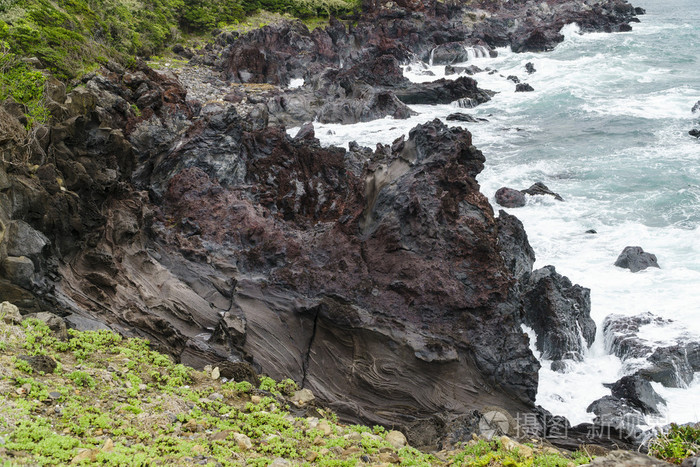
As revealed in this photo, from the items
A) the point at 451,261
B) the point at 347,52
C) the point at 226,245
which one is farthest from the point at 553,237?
the point at 347,52

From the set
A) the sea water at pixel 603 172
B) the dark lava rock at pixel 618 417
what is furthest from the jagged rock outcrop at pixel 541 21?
the dark lava rock at pixel 618 417

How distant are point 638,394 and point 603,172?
15545 mm

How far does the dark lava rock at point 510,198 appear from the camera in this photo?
22.1 meters

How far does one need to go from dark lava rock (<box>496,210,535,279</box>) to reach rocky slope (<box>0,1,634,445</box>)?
75 mm

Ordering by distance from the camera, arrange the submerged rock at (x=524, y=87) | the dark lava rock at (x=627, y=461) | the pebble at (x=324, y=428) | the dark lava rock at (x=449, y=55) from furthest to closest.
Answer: the dark lava rock at (x=449, y=55), the submerged rock at (x=524, y=87), the pebble at (x=324, y=428), the dark lava rock at (x=627, y=461)

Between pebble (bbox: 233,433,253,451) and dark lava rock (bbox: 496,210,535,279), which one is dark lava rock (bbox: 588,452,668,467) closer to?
pebble (bbox: 233,433,253,451)

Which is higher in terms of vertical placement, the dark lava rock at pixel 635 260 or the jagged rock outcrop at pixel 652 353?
the dark lava rock at pixel 635 260

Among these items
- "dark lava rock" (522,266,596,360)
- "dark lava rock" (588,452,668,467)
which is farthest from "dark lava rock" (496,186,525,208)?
"dark lava rock" (588,452,668,467)

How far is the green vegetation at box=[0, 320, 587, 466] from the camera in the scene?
6.17 metres

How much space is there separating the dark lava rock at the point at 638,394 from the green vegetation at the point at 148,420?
17.1 ft

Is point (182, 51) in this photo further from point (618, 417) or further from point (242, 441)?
point (242, 441)

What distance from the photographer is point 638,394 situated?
12.2 metres

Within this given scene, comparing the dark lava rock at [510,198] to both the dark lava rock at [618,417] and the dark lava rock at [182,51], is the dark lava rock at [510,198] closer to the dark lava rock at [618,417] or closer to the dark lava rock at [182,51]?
the dark lava rock at [618,417]

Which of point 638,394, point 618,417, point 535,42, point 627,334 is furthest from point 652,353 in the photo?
point 535,42
